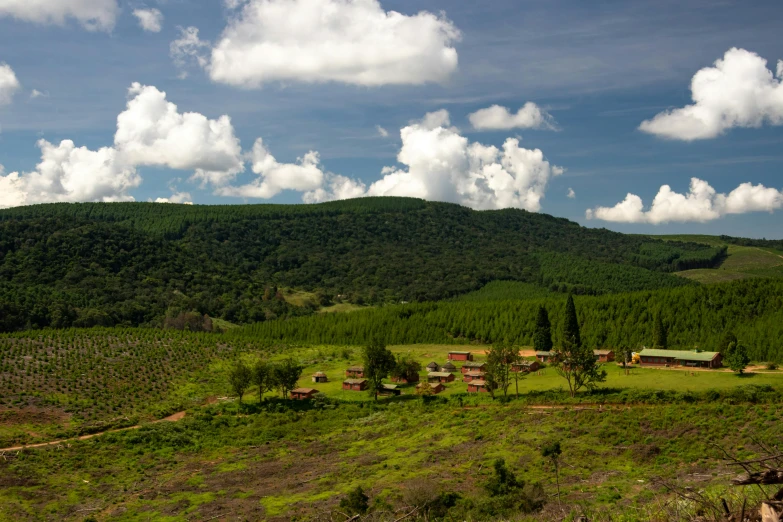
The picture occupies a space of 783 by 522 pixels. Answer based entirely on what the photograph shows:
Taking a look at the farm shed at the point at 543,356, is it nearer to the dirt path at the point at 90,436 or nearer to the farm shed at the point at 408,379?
the farm shed at the point at 408,379

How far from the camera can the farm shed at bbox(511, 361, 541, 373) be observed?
230 feet

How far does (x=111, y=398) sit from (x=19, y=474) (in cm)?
2551

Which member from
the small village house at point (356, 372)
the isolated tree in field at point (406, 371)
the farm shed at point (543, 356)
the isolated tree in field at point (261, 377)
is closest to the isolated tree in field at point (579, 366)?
the farm shed at point (543, 356)

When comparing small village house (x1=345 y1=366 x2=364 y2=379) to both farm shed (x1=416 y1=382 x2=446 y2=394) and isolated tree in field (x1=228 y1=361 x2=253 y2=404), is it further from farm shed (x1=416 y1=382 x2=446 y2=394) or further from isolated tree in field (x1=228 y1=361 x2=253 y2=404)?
isolated tree in field (x1=228 y1=361 x2=253 y2=404)

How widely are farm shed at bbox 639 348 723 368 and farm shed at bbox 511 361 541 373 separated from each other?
12677 millimetres

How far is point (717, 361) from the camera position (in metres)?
70.5

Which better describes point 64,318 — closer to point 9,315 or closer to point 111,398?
point 9,315

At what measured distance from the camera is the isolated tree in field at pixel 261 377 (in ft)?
223

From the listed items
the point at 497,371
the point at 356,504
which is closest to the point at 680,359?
the point at 497,371

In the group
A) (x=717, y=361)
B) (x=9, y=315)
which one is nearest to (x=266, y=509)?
(x=717, y=361)

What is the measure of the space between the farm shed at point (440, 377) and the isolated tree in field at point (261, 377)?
19156 mm

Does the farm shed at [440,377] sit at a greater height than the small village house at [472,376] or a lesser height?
lesser

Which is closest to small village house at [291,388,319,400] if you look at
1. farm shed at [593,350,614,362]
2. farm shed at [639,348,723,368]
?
farm shed at [593,350,614,362]

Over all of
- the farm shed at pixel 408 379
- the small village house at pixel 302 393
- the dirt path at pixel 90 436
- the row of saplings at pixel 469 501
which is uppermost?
the row of saplings at pixel 469 501
